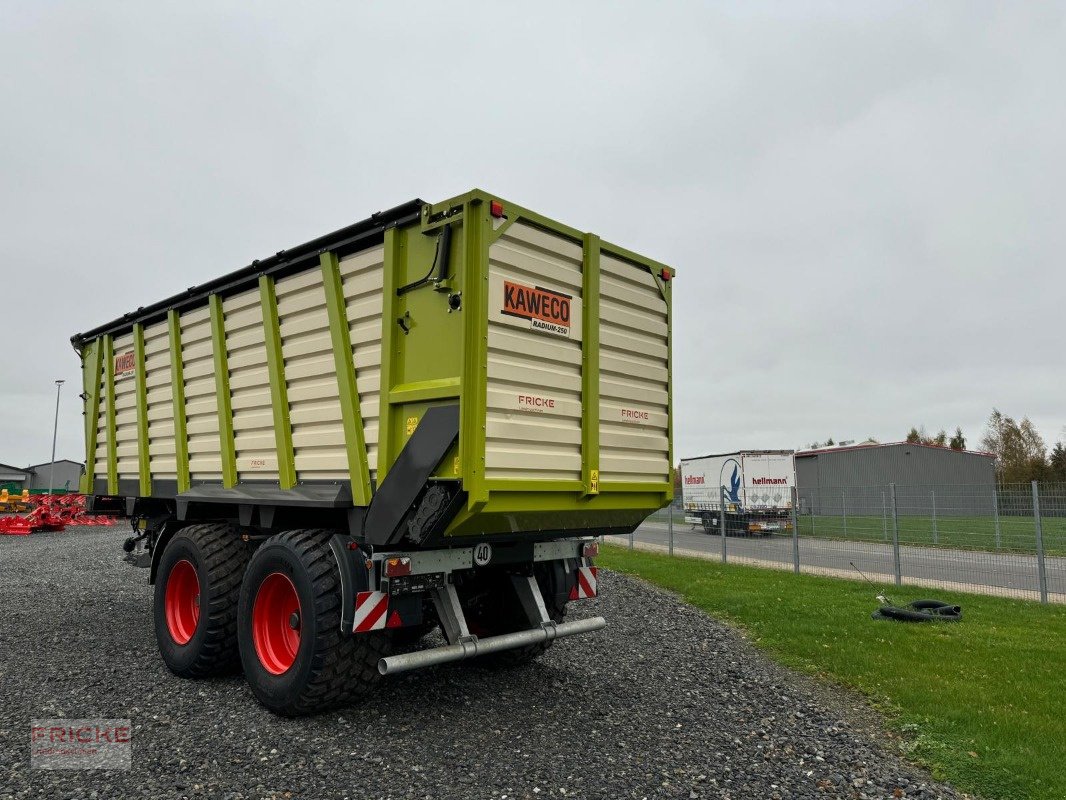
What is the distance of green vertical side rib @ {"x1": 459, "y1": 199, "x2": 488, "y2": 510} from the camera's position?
14.5ft

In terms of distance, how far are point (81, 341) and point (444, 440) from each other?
7054 mm

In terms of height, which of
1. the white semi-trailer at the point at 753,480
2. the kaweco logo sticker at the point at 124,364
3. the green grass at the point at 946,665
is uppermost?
the kaweco logo sticker at the point at 124,364

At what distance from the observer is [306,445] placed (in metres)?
5.69

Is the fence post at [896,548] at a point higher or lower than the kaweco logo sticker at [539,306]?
lower

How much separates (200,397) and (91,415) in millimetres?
3100

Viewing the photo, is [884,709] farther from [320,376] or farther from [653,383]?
[320,376]

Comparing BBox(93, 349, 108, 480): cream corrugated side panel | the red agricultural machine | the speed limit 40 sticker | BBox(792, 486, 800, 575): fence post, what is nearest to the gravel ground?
the speed limit 40 sticker

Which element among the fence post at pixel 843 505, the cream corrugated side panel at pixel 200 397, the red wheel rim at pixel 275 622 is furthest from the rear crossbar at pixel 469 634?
the fence post at pixel 843 505

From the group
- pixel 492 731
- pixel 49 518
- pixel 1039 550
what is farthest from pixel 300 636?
pixel 49 518

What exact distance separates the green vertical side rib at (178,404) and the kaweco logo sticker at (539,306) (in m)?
4.12

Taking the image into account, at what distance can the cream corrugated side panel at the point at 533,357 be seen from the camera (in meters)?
4.65

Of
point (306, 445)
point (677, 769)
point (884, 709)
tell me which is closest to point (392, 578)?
point (306, 445)

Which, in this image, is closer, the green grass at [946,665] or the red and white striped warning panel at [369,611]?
the green grass at [946,665]
